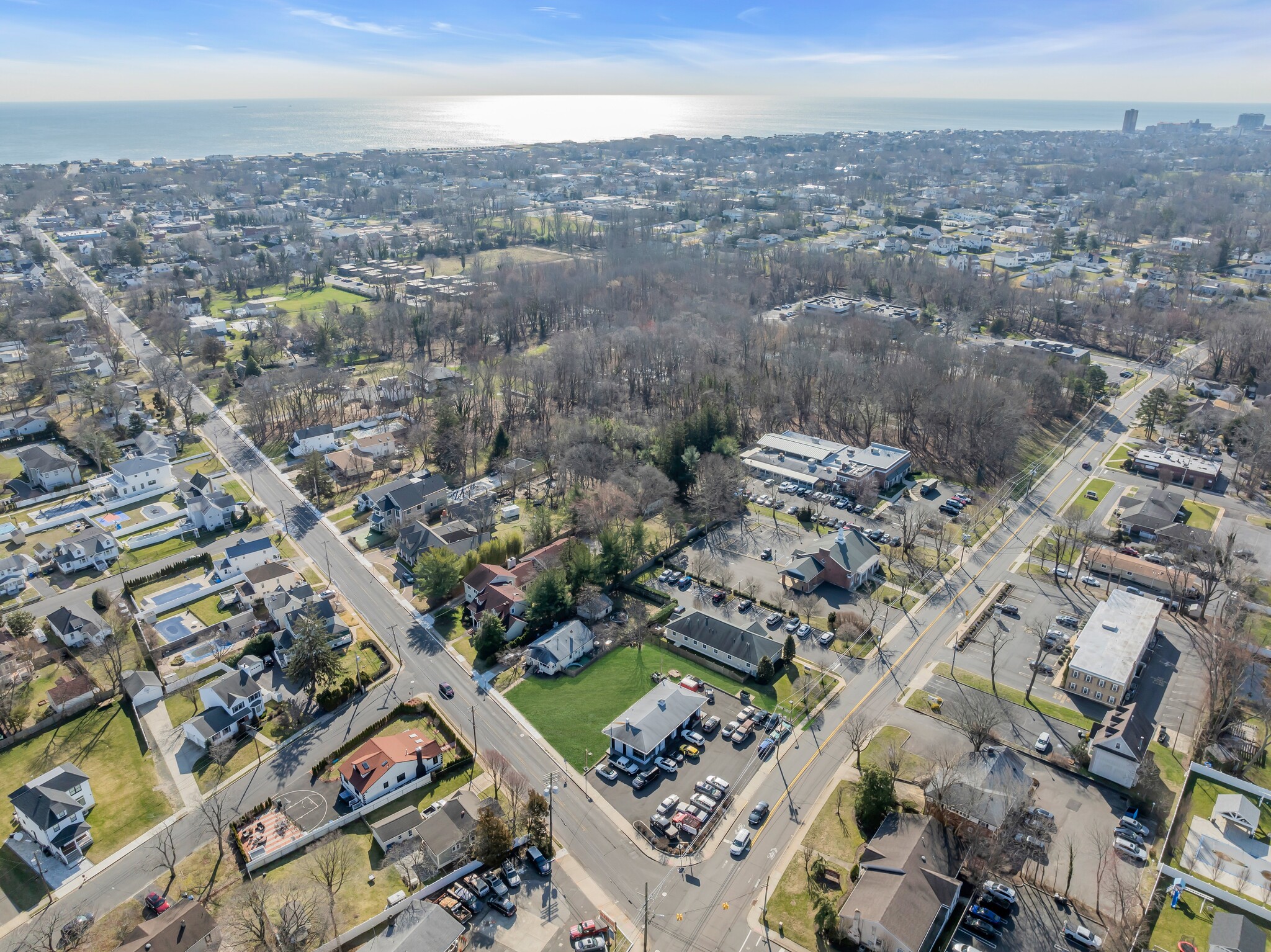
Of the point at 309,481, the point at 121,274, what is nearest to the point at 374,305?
the point at 121,274

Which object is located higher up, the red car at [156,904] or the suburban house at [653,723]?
the suburban house at [653,723]

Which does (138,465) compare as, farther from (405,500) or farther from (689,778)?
(689,778)

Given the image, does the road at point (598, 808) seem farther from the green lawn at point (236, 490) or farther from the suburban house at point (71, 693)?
the suburban house at point (71, 693)

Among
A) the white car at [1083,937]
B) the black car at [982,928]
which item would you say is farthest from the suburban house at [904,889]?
the white car at [1083,937]

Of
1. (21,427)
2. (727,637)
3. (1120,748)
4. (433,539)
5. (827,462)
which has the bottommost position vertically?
(727,637)

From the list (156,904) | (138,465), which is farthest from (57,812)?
(138,465)

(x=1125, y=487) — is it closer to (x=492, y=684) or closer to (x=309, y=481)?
(x=492, y=684)

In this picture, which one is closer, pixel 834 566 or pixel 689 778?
pixel 689 778
